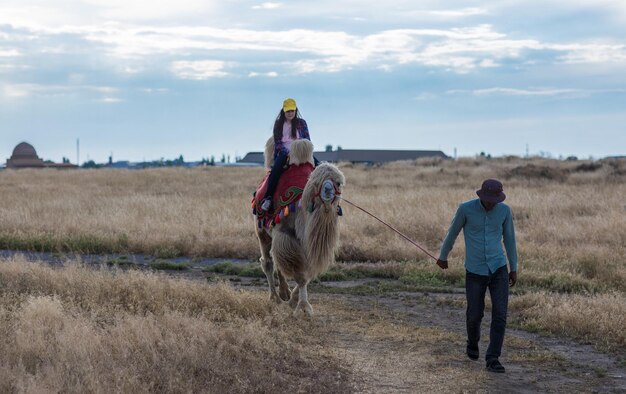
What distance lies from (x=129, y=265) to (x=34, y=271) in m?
4.16

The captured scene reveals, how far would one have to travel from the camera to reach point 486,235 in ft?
26.6

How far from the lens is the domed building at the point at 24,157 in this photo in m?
104

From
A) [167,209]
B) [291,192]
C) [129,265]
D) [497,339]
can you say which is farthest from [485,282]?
[167,209]

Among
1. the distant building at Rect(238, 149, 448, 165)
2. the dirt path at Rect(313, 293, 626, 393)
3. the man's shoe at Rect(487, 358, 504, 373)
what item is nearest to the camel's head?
the dirt path at Rect(313, 293, 626, 393)

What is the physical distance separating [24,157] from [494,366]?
107m

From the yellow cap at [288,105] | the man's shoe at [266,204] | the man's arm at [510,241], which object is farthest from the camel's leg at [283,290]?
the man's arm at [510,241]

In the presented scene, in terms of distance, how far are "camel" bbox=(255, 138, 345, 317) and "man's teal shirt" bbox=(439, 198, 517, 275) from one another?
1.97 meters

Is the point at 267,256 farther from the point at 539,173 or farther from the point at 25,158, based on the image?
the point at 25,158

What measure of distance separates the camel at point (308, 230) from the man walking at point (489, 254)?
1.97 metres

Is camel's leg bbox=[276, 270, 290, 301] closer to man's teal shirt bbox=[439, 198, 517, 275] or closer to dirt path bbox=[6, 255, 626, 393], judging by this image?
dirt path bbox=[6, 255, 626, 393]

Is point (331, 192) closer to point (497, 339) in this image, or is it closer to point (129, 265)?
point (497, 339)

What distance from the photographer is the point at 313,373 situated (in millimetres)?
7273

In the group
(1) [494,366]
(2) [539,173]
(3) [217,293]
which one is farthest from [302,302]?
(2) [539,173]

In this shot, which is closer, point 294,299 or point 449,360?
point 449,360
